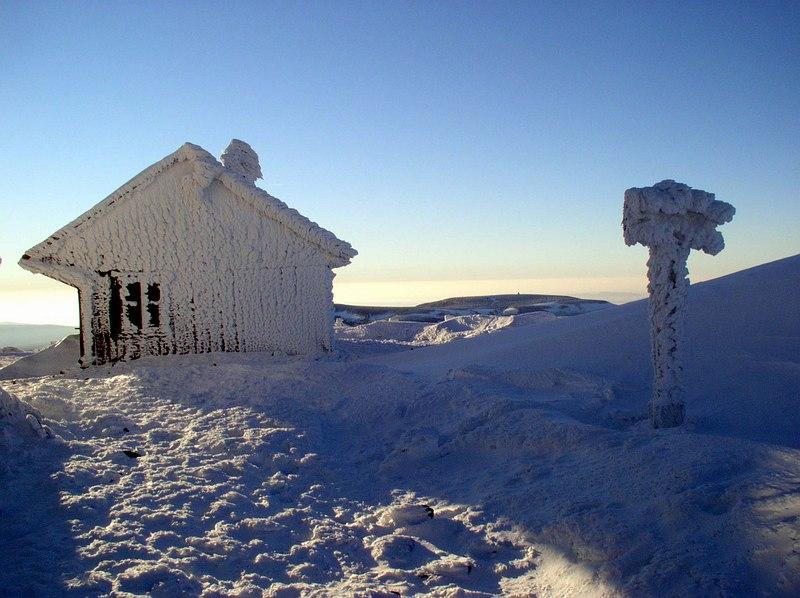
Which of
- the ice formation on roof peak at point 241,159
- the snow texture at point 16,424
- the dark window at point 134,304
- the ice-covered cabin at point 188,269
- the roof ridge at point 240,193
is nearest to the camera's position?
the snow texture at point 16,424

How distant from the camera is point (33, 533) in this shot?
427cm

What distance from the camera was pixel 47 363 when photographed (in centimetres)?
1361

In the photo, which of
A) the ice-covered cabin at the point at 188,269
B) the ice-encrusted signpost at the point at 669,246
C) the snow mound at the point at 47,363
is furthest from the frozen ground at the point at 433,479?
the snow mound at the point at 47,363

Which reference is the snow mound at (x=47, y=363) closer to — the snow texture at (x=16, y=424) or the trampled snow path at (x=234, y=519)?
the trampled snow path at (x=234, y=519)

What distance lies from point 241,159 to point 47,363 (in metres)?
7.36

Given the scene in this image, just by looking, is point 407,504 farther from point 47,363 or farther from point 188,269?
point 47,363

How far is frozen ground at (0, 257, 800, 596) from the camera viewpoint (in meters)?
3.75

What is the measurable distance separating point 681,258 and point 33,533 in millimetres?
6182

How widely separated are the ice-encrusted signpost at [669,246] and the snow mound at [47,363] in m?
10.9

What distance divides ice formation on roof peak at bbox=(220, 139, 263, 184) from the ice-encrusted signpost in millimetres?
13036

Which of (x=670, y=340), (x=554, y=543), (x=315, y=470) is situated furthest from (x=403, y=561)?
(x=670, y=340)

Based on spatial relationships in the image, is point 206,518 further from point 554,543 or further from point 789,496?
point 789,496

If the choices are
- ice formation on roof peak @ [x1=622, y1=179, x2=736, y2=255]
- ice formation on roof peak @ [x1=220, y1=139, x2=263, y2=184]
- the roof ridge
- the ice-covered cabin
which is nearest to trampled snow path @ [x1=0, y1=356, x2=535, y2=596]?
ice formation on roof peak @ [x1=622, y1=179, x2=736, y2=255]

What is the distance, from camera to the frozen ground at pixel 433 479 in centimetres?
375
